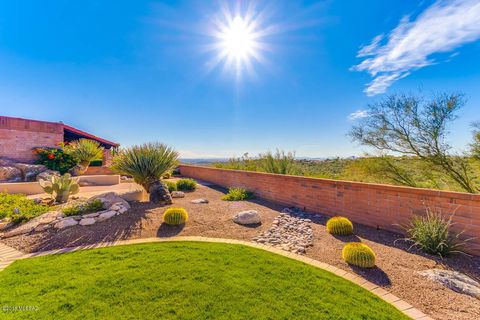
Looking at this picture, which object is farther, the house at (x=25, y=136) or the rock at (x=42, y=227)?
the house at (x=25, y=136)

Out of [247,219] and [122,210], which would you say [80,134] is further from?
[247,219]

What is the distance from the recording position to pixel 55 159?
38.1ft

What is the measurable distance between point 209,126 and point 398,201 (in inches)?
631

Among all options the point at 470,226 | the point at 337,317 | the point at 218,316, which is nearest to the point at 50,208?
the point at 218,316

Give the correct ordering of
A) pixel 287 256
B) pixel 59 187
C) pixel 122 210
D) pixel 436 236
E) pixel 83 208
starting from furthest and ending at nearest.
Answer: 1. pixel 59 187
2. pixel 122 210
3. pixel 83 208
4. pixel 436 236
5. pixel 287 256

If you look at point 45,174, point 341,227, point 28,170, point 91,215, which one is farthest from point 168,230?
point 28,170

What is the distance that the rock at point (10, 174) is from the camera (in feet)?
32.5

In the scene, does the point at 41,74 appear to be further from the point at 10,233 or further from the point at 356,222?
the point at 356,222

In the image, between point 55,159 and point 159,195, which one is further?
point 55,159

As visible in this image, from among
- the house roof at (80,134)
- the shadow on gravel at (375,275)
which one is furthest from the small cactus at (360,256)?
the house roof at (80,134)

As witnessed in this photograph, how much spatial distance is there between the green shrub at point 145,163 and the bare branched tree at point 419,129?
861 cm

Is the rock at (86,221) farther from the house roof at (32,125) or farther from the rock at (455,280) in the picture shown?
the house roof at (32,125)

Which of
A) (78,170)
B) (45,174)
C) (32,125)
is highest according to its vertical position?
(32,125)

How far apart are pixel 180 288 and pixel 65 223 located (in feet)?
13.2
